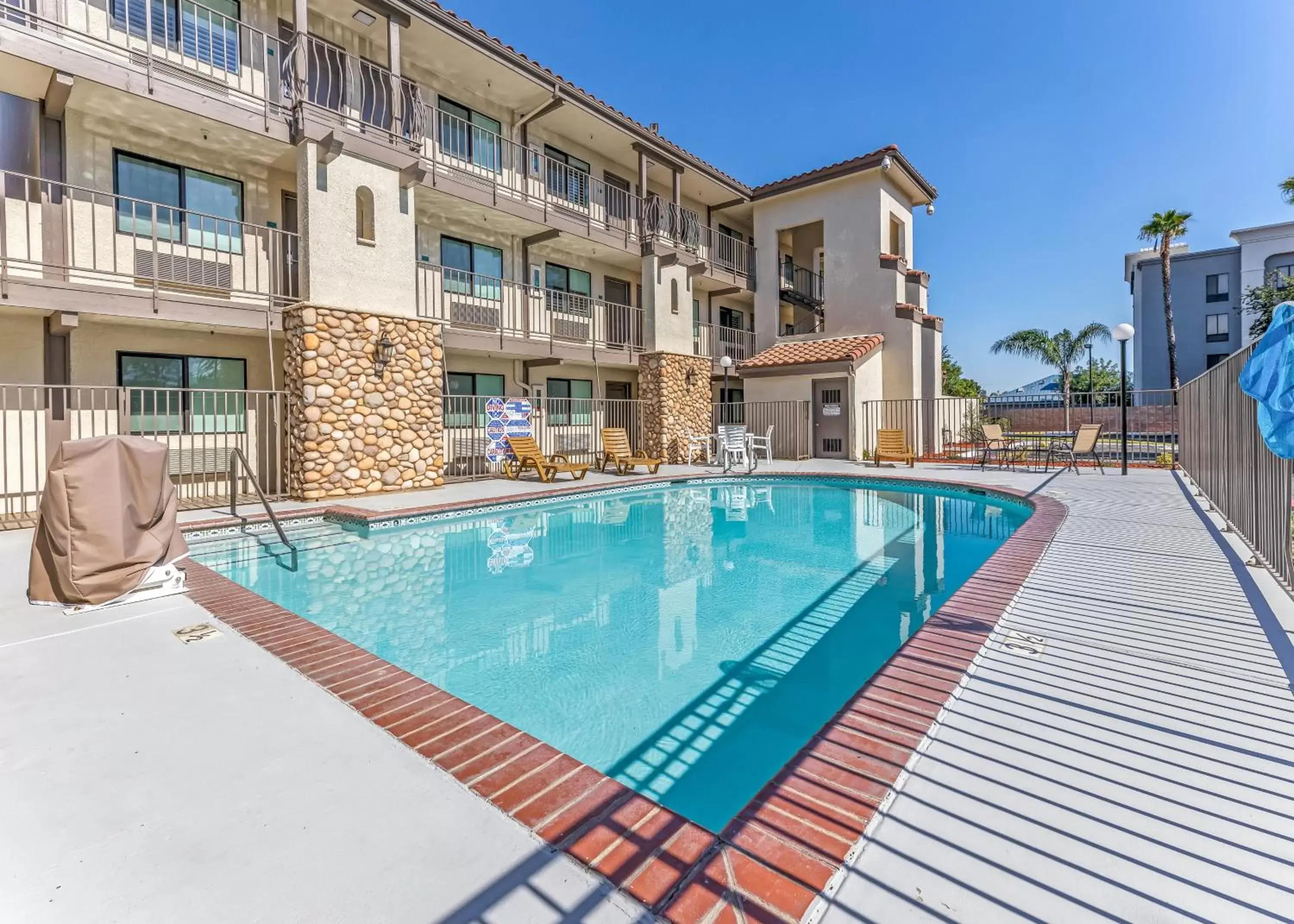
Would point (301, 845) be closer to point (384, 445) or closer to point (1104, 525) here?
point (1104, 525)

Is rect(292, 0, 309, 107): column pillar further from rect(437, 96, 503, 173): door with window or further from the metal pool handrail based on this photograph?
the metal pool handrail

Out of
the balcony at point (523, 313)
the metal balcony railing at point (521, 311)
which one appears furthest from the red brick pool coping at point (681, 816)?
the metal balcony railing at point (521, 311)

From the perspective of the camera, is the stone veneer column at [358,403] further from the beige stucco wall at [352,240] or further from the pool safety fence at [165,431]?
the pool safety fence at [165,431]

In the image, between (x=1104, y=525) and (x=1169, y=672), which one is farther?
(x=1104, y=525)

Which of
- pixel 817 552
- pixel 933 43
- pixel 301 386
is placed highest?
pixel 933 43

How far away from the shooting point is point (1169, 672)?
2996 millimetres

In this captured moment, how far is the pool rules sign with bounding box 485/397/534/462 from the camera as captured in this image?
528 inches

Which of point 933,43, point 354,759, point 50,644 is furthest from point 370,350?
point 933,43

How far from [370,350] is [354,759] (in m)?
9.58

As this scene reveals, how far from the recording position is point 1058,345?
1347 inches

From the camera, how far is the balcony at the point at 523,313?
13094mm

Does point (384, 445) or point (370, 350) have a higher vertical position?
point (370, 350)

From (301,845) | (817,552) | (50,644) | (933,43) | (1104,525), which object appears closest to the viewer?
(301,845)

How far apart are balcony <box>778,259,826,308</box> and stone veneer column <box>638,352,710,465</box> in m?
5.19
